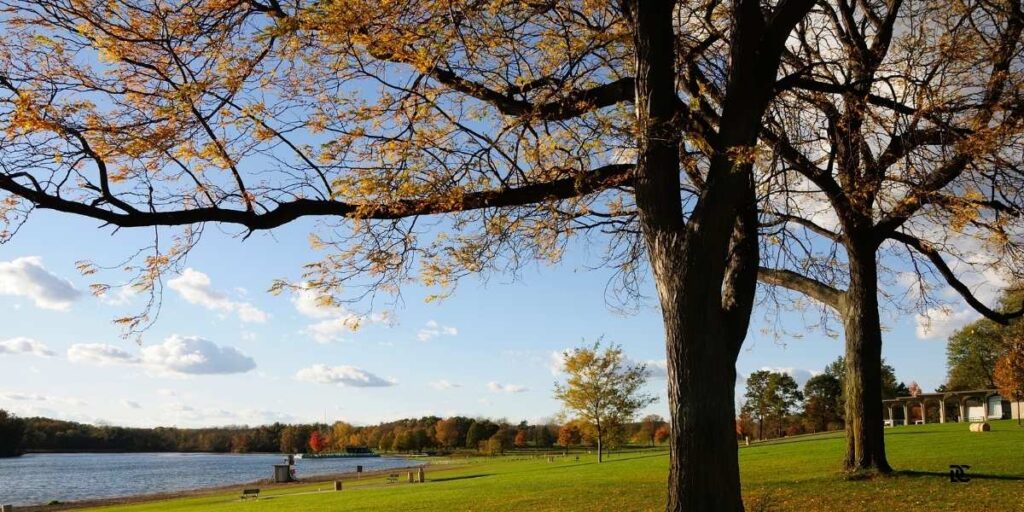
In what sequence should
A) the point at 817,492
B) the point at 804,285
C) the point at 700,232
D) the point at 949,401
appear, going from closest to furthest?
1. the point at 700,232
2. the point at 817,492
3. the point at 804,285
4. the point at 949,401

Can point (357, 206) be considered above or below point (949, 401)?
above

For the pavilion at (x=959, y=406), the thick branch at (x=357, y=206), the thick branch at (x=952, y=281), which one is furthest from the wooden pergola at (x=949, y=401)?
the thick branch at (x=357, y=206)

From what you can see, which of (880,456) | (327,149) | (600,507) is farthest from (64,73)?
(880,456)

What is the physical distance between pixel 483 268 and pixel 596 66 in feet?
10.5

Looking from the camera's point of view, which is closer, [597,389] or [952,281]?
[952,281]

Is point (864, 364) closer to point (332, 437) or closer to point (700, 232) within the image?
point (700, 232)

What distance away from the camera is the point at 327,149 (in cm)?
850

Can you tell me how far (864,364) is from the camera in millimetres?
14312

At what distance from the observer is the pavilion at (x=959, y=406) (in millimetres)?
65688

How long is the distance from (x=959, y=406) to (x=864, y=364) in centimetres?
7628

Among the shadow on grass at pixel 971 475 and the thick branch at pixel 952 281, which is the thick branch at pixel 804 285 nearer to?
the thick branch at pixel 952 281

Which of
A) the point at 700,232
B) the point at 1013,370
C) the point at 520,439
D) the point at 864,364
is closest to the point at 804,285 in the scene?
the point at 864,364

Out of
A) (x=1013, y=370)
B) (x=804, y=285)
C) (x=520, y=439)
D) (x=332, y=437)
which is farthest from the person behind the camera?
(x=332, y=437)

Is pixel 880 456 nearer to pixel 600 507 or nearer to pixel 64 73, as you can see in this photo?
pixel 600 507
